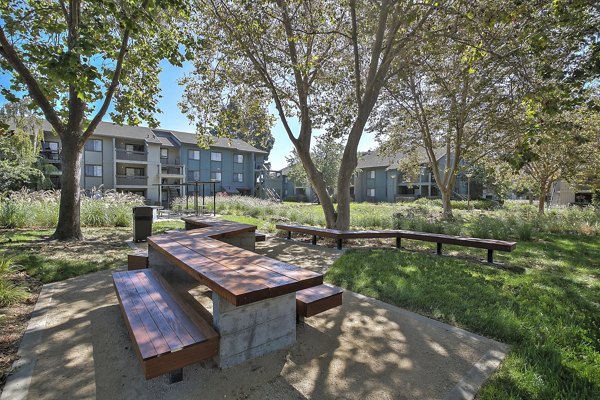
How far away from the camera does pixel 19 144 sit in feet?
52.6

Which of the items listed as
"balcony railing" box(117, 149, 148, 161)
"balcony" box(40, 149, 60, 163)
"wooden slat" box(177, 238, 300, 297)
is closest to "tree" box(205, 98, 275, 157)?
"wooden slat" box(177, 238, 300, 297)

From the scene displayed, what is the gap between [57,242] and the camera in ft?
25.6

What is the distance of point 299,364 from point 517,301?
325 cm

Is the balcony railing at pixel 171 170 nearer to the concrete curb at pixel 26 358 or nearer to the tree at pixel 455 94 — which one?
the tree at pixel 455 94

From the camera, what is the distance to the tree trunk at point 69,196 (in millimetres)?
8180

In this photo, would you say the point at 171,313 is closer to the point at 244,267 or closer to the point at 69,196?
the point at 244,267

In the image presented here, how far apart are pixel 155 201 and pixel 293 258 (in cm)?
2933

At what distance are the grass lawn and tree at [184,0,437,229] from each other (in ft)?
12.5

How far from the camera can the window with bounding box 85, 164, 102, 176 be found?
28.2 m

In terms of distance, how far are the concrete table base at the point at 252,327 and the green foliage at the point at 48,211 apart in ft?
34.8

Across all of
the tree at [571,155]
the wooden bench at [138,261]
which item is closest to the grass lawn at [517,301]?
the wooden bench at [138,261]

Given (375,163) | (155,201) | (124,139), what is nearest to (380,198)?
(375,163)

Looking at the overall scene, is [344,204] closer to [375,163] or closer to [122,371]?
[122,371]

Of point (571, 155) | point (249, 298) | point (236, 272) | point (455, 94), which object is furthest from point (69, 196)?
point (571, 155)
